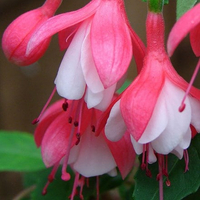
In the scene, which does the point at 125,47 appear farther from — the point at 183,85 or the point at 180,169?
the point at 180,169

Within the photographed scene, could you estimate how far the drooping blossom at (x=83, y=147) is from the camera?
1.88 ft

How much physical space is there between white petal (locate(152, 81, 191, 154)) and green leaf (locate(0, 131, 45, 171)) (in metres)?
0.43

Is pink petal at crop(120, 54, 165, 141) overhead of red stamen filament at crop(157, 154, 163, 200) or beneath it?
overhead

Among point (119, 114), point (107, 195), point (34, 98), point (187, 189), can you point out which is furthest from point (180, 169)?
point (34, 98)

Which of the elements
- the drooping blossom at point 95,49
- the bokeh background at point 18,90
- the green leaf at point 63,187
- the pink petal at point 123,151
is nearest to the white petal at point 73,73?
the drooping blossom at point 95,49

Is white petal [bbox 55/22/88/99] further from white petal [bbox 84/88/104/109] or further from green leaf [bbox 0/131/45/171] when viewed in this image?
green leaf [bbox 0/131/45/171]

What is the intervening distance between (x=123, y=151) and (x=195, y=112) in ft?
0.41

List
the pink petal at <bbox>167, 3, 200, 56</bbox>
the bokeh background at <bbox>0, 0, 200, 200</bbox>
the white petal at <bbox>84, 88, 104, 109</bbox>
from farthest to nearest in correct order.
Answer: the bokeh background at <bbox>0, 0, 200, 200</bbox> < the white petal at <bbox>84, 88, 104, 109</bbox> < the pink petal at <bbox>167, 3, 200, 56</bbox>

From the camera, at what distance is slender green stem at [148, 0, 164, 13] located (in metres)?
0.54

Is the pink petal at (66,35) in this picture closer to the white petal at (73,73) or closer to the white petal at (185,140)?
the white petal at (73,73)

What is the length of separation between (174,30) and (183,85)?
0.09 metres

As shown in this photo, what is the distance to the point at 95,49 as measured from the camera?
0.48 metres

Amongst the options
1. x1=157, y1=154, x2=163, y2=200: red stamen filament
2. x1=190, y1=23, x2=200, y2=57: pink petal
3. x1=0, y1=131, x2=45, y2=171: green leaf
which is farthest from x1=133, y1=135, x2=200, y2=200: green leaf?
x1=0, y1=131, x2=45, y2=171: green leaf

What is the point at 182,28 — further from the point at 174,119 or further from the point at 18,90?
the point at 18,90
